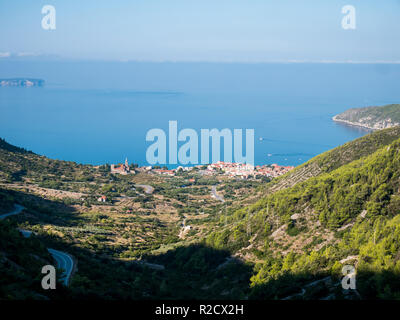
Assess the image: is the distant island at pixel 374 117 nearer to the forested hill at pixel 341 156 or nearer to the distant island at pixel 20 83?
the forested hill at pixel 341 156

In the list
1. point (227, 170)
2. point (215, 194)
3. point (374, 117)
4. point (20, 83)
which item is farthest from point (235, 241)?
point (20, 83)

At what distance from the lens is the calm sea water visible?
73000mm

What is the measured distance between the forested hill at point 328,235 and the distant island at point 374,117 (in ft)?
201

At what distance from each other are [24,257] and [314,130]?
80294 mm

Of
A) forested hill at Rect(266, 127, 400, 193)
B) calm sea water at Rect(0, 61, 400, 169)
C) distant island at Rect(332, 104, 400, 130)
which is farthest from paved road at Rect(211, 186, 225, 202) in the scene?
distant island at Rect(332, 104, 400, 130)

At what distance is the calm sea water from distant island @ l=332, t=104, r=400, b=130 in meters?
2.94

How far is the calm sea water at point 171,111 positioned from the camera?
73000 mm

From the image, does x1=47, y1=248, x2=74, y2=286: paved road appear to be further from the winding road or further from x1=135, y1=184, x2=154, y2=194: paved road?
x1=135, y1=184, x2=154, y2=194: paved road

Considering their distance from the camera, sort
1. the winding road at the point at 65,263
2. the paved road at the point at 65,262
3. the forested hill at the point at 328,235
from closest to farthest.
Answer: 1. the forested hill at the point at 328,235
2. the winding road at the point at 65,263
3. the paved road at the point at 65,262

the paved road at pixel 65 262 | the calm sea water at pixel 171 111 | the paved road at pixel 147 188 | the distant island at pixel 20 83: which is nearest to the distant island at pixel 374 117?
the calm sea water at pixel 171 111

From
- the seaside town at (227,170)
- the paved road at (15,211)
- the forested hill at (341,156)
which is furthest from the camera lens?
the seaside town at (227,170)

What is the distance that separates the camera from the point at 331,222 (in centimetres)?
1691

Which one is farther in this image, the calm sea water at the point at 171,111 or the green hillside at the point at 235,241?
the calm sea water at the point at 171,111
